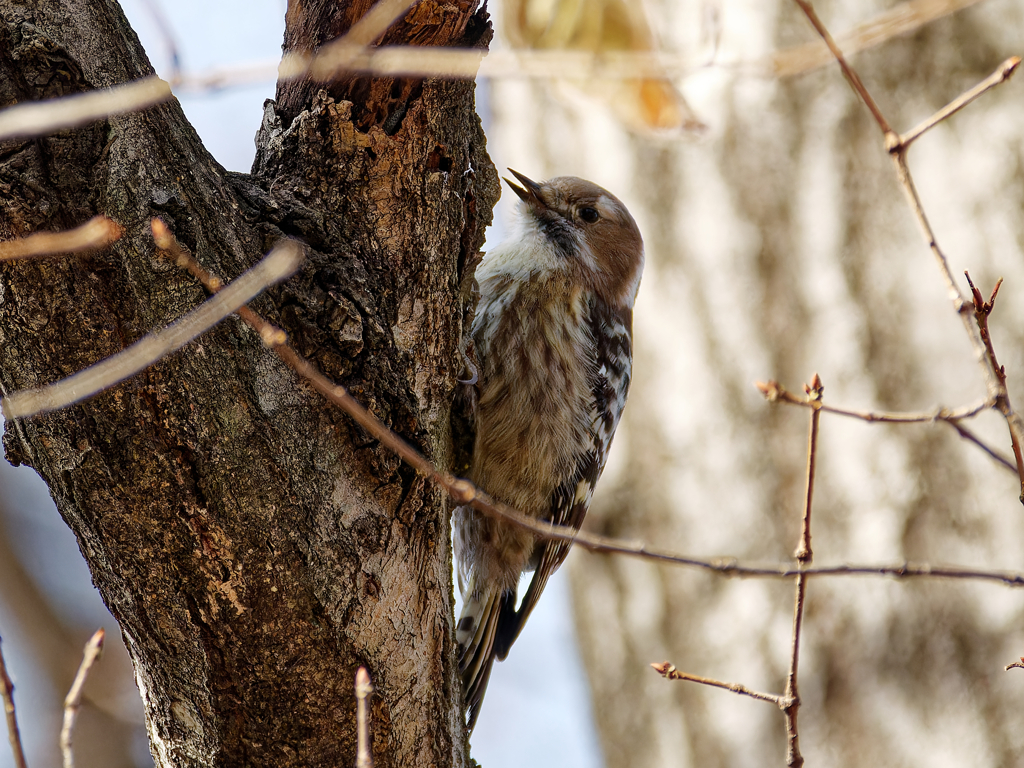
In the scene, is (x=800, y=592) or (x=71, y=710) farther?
(x=800, y=592)

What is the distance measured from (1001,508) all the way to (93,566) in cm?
317

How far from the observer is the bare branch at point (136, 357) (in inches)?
62.2

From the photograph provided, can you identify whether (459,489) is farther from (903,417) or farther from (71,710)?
(903,417)

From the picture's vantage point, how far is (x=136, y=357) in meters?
1.60

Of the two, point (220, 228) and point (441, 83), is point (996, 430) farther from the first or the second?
point (220, 228)

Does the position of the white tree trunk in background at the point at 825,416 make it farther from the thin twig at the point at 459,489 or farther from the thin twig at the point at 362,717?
the thin twig at the point at 362,717

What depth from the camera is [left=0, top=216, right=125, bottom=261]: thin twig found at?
142 centimetres

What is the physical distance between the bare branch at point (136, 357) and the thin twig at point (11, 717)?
464 millimetres

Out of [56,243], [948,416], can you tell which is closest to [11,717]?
[56,243]

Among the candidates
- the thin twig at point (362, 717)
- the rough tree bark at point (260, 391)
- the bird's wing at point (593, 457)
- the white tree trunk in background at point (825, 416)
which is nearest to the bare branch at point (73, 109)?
the rough tree bark at point (260, 391)

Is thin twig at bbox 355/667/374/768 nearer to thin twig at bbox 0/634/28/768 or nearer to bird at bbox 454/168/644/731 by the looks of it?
thin twig at bbox 0/634/28/768

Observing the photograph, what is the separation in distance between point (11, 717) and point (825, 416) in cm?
314

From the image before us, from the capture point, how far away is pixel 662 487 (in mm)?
4047

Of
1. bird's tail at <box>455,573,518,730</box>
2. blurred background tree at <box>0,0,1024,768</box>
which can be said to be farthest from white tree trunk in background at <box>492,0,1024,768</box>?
bird's tail at <box>455,573,518,730</box>
